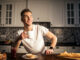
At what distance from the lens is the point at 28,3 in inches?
144

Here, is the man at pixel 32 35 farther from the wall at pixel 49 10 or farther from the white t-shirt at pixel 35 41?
the wall at pixel 49 10

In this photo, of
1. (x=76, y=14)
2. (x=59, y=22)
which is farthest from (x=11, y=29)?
(x=76, y=14)

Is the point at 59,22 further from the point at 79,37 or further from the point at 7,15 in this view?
the point at 7,15

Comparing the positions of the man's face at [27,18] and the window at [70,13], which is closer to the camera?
the man's face at [27,18]

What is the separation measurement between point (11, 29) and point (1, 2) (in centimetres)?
83

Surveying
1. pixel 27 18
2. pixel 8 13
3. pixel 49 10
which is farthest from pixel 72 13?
pixel 27 18

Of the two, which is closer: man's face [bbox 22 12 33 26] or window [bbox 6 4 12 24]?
man's face [bbox 22 12 33 26]

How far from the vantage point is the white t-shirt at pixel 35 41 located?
193 centimetres

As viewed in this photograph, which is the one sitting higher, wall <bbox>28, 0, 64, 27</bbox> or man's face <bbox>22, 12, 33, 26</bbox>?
wall <bbox>28, 0, 64, 27</bbox>

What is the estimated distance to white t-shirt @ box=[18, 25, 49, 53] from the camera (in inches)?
Result: 75.9

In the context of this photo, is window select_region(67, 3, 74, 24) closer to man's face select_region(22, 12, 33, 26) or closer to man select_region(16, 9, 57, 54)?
man select_region(16, 9, 57, 54)

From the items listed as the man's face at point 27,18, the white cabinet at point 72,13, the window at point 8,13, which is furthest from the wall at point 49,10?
the man's face at point 27,18

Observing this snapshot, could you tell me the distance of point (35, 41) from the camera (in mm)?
1970

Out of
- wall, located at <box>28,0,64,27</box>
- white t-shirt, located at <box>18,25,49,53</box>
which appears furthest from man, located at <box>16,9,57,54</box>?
wall, located at <box>28,0,64,27</box>
